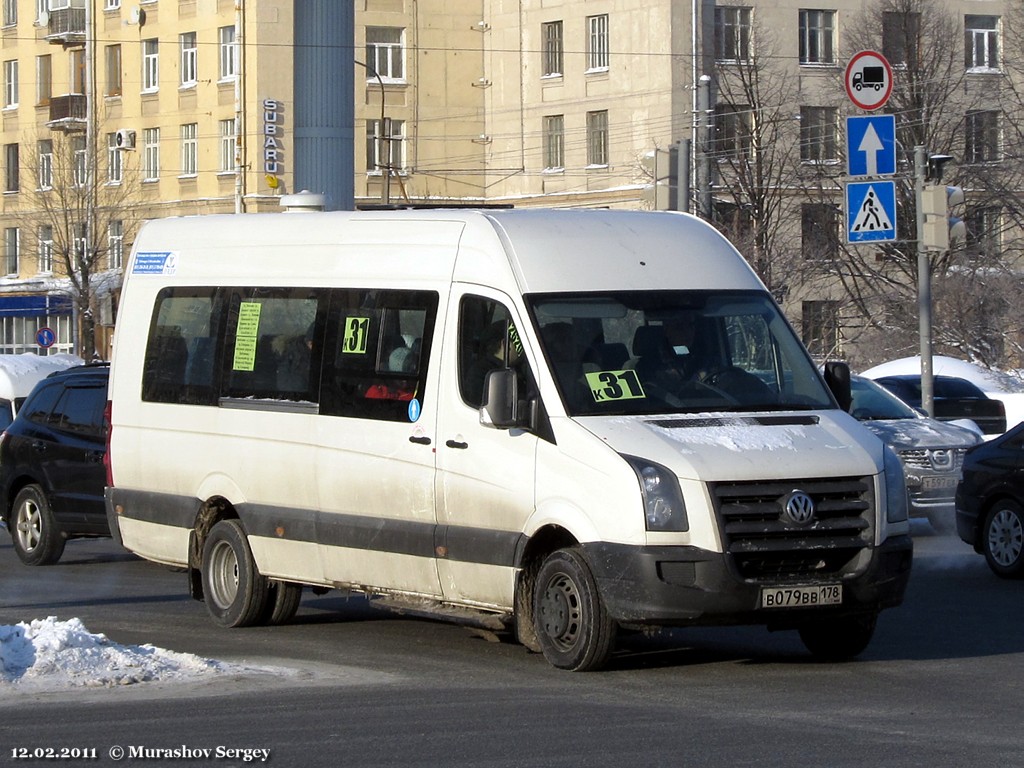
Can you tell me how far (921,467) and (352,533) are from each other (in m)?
8.70

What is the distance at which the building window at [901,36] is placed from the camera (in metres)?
61.4

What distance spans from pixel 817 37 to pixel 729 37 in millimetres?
3497

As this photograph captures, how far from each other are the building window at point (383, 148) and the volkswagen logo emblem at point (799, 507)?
5679 centimetres

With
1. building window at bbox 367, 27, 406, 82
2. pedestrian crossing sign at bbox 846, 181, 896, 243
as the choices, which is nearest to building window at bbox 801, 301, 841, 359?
building window at bbox 367, 27, 406, 82

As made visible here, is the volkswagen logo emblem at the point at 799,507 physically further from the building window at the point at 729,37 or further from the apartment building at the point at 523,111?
the building window at the point at 729,37

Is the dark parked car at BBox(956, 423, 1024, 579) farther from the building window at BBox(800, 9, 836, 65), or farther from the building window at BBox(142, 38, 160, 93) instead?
the building window at BBox(142, 38, 160, 93)

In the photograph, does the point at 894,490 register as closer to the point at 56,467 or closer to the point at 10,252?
the point at 56,467

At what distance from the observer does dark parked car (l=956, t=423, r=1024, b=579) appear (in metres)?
14.8

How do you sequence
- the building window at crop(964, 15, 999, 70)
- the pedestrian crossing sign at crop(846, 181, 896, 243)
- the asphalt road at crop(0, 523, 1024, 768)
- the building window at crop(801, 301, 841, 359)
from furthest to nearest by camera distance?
the building window at crop(964, 15, 999, 70), the building window at crop(801, 301, 841, 359), the pedestrian crossing sign at crop(846, 181, 896, 243), the asphalt road at crop(0, 523, 1024, 768)

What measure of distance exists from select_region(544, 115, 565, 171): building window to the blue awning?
61.5 feet

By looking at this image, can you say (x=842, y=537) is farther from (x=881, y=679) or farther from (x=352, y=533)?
(x=352, y=533)

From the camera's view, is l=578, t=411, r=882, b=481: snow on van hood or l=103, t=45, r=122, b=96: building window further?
l=103, t=45, r=122, b=96: building window

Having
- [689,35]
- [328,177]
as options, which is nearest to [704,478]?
[328,177]

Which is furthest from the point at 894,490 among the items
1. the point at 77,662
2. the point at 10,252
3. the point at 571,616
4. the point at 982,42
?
the point at 10,252
